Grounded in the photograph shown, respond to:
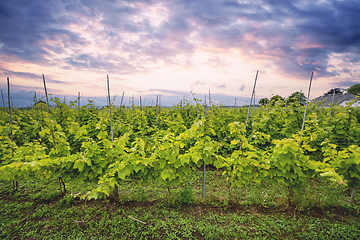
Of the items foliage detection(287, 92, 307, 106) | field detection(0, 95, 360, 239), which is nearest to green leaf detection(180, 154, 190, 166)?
field detection(0, 95, 360, 239)

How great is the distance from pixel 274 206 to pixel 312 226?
657mm

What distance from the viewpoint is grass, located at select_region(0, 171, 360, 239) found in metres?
2.74

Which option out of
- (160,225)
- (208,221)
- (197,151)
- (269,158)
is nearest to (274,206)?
(269,158)

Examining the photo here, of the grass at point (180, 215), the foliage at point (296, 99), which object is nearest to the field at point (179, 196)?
the grass at point (180, 215)

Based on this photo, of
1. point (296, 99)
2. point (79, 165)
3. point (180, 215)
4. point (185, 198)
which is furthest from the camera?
point (296, 99)

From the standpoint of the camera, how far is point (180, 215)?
10.3ft

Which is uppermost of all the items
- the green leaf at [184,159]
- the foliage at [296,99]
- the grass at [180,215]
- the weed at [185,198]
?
the foliage at [296,99]

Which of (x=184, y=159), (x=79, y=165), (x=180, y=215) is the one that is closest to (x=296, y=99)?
(x=184, y=159)

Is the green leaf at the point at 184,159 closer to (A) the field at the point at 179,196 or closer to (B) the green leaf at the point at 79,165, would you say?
(A) the field at the point at 179,196

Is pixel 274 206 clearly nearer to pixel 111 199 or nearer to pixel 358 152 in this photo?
pixel 358 152

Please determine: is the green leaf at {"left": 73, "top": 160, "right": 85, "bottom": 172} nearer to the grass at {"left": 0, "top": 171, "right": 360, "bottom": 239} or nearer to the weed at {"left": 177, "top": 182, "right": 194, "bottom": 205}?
the grass at {"left": 0, "top": 171, "right": 360, "bottom": 239}

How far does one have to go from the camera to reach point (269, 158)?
121 inches

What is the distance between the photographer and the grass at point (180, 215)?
274 cm

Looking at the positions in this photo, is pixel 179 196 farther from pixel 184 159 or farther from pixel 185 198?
pixel 184 159
